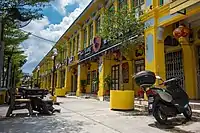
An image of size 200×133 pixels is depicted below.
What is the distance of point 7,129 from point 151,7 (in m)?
7.65

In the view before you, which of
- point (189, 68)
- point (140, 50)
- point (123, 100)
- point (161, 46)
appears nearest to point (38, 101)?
point (123, 100)

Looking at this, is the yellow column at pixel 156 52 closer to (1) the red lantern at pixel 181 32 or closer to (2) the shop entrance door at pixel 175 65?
(1) the red lantern at pixel 181 32

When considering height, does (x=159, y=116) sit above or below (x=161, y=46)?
below

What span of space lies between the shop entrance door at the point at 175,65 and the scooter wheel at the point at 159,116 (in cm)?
504

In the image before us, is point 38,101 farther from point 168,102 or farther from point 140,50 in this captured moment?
point 140,50

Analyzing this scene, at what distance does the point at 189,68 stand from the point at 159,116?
196 inches

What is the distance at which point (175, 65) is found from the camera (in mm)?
11266

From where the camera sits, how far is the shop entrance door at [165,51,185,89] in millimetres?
10852

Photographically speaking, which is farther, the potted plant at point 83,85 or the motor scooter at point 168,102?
the potted plant at point 83,85

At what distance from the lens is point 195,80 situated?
33.7ft

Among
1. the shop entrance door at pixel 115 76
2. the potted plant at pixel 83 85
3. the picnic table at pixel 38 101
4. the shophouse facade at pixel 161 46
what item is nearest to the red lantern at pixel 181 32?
the shophouse facade at pixel 161 46

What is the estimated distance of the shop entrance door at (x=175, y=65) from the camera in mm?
10852

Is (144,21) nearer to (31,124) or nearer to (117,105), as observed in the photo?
(117,105)

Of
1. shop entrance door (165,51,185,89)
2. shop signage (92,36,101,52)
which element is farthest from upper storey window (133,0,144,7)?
shop signage (92,36,101,52)
